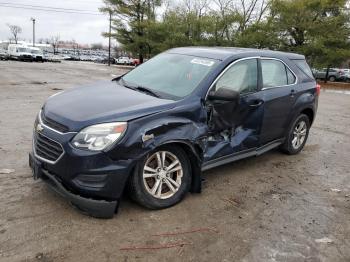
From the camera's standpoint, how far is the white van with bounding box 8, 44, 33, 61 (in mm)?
43781

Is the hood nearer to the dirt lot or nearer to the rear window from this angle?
the dirt lot

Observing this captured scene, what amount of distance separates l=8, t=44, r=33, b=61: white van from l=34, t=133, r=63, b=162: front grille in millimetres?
43869

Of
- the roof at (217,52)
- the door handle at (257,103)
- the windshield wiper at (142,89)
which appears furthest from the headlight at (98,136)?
the door handle at (257,103)

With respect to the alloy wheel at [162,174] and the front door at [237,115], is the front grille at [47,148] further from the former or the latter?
the front door at [237,115]

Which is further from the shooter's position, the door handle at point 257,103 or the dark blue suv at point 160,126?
the door handle at point 257,103

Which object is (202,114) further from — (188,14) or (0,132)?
(188,14)

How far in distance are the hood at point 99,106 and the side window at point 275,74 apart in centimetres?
185

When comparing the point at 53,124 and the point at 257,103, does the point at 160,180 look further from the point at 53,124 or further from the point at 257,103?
the point at 257,103

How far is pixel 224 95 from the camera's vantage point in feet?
13.6

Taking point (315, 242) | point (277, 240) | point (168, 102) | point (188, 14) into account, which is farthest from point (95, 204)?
point (188, 14)

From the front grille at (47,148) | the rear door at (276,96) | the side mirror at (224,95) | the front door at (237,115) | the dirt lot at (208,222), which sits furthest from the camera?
the rear door at (276,96)

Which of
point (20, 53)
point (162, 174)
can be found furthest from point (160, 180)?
point (20, 53)

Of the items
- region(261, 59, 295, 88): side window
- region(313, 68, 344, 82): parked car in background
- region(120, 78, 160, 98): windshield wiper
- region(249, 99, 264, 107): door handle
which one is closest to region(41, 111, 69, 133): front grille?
region(120, 78, 160, 98): windshield wiper

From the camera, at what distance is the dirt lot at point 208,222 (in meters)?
3.14
